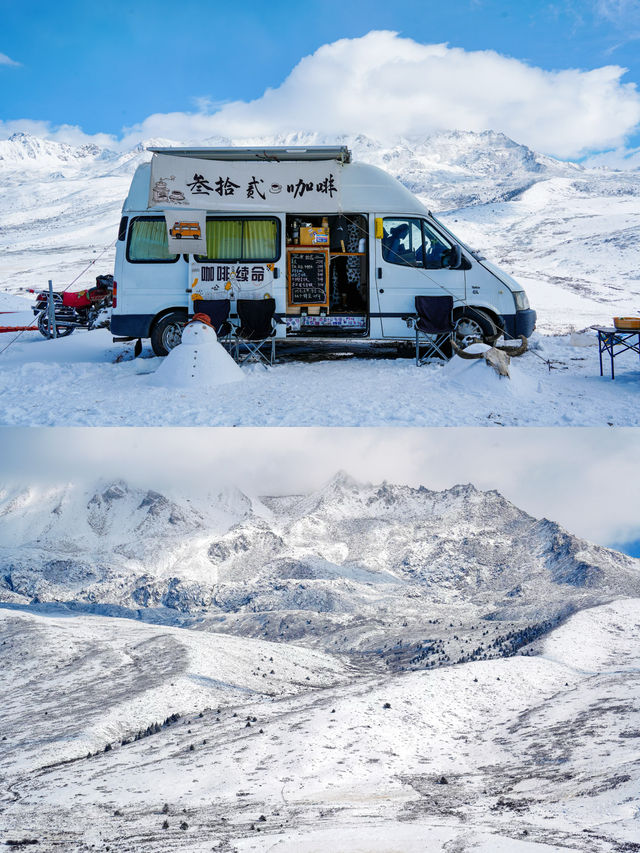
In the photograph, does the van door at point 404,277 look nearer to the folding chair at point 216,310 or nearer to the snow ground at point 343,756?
the folding chair at point 216,310

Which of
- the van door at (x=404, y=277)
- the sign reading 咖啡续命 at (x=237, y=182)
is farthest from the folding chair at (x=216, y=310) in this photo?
the van door at (x=404, y=277)

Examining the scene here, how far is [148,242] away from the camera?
394 inches

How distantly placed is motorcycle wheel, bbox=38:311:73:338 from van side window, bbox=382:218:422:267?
6.86m

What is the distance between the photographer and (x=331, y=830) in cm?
727

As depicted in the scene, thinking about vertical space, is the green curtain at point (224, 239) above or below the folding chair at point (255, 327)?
above

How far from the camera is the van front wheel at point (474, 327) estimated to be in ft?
32.2

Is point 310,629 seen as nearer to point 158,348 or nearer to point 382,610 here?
point 382,610

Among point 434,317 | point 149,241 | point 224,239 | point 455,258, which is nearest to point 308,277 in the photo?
point 224,239

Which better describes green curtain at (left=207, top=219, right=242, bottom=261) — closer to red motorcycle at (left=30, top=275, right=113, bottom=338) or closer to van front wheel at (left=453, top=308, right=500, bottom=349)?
van front wheel at (left=453, top=308, right=500, bottom=349)

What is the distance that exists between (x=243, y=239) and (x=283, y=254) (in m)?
0.61

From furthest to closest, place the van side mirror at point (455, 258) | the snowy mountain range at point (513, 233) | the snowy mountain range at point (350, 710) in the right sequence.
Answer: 1. the snowy mountain range at point (513, 233)
2. the van side mirror at point (455, 258)
3. the snowy mountain range at point (350, 710)

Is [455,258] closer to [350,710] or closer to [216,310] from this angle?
[216,310]

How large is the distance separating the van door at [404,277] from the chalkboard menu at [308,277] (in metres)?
0.80

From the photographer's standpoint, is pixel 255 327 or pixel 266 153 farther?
pixel 255 327
